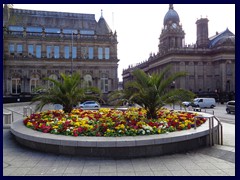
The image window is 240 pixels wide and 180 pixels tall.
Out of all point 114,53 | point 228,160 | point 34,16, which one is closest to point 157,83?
point 228,160

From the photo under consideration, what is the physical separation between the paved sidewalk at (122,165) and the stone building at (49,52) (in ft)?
146

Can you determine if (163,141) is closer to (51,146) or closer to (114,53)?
(51,146)

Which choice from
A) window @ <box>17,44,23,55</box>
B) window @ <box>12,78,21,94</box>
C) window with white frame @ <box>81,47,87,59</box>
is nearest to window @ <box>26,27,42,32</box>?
window @ <box>17,44,23,55</box>

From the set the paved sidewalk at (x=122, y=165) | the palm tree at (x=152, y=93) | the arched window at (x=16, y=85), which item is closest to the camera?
the paved sidewalk at (x=122, y=165)

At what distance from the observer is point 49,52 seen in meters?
52.6

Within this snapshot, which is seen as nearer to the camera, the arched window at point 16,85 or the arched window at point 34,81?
the arched window at point 16,85

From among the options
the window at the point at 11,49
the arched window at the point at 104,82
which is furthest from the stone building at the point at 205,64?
the window at the point at 11,49

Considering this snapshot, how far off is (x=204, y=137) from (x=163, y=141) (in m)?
2.28

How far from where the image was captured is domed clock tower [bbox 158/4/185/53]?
7881 cm

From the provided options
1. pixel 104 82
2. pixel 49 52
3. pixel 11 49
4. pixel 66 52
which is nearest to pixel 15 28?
pixel 11 49

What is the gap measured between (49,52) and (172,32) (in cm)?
4371

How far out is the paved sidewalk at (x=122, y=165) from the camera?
21.8 feet

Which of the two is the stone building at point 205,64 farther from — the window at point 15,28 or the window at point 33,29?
the window at point 15,28

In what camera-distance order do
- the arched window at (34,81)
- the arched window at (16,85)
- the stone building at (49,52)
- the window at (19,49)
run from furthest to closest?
the arched window at (34,81) < the window at (19,49) < the stone building at (49,52) < the arched window at (16,85)
